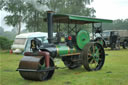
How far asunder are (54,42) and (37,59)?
1458 mm

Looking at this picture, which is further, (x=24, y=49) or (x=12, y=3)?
(x=12, y=3)

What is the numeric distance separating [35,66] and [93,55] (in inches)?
102

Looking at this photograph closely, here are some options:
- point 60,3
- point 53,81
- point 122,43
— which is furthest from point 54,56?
point 60,3

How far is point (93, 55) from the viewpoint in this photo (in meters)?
7.14

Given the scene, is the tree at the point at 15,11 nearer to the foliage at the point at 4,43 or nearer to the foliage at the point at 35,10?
the foliage at the point at 35,10

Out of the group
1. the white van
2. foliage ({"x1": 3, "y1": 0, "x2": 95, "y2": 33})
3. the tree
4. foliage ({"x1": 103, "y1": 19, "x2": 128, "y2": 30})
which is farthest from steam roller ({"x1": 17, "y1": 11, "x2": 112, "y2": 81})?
foliage ({"x1": 103, "y1": 19, "x2": 128, "y2": 30})

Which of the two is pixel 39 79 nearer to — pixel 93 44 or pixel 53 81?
pixel 53 81

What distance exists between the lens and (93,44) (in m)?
7.01

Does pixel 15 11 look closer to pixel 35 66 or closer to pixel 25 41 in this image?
pixel 25 41

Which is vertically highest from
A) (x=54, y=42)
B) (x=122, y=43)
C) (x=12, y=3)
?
(x=12, y=3)

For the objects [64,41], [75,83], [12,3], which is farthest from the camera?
[12,3]

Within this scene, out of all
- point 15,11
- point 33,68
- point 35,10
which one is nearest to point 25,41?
point 15,11

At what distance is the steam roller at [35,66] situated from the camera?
17.2 feet

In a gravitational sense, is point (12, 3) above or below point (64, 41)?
above
